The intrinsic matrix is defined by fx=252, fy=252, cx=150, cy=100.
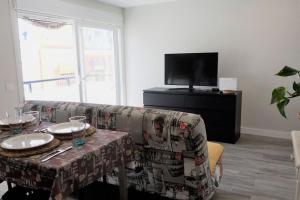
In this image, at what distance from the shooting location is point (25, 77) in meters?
3.79

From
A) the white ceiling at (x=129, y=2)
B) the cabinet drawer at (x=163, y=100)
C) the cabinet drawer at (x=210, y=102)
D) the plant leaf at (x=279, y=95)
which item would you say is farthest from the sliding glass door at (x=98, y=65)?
the plant leaf at (x=279, y=95)

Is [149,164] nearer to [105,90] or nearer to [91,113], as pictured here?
[91,113]

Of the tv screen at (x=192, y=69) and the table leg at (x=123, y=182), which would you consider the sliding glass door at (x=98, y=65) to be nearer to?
the tv screen at (x=192, y=69)

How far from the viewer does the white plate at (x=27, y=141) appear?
1.42 metres

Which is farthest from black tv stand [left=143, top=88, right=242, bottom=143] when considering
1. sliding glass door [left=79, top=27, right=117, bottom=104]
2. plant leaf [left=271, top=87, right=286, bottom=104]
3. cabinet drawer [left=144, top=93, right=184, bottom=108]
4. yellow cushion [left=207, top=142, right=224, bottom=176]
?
plant leaf [left=271, top=87, right=286, bottom=104]

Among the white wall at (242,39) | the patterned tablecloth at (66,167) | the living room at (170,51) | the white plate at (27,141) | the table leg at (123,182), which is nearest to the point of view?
the patterned tablecloth at (66,167)

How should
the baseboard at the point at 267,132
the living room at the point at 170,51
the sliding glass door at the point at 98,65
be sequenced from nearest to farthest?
1. the living room at the point at 170,51
2. the baseboard at the point at 267,132
3. the sliding glass door at the point at 98,65

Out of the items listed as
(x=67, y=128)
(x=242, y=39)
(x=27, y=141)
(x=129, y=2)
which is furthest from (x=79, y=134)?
(x=129, y=2)

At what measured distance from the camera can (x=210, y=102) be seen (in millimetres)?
4016

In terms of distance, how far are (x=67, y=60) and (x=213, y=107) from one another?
2.62 meters

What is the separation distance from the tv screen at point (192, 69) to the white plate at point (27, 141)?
124 inches

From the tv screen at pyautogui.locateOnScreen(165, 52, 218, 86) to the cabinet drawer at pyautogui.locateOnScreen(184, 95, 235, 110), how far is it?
0.33 meters

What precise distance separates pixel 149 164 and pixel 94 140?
26.1 inches

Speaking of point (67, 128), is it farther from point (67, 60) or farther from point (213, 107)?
point (67, 60)
